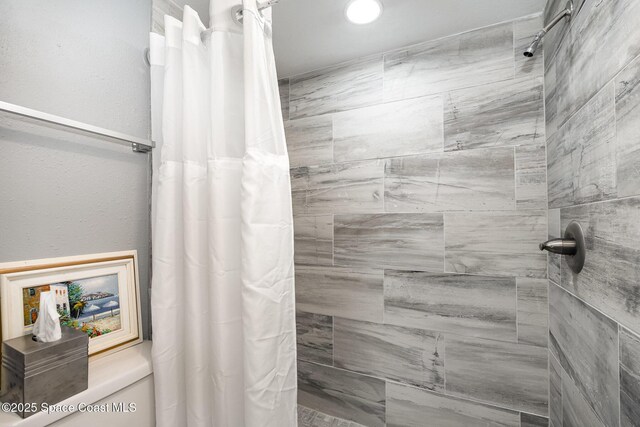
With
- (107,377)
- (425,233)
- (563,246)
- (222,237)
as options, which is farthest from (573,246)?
(107,377)

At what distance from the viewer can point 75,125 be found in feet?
2.59

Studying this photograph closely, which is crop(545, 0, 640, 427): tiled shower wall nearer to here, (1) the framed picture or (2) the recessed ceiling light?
(2) the recessed ceiling light

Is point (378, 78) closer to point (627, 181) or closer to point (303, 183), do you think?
point (303, 183)

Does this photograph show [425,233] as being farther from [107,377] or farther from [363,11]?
[107,377]

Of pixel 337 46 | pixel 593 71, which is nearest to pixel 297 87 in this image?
pixel 337 46

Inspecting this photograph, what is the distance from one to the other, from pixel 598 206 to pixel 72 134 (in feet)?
4.99

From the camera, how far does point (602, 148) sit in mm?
729

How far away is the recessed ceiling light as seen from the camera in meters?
1.13

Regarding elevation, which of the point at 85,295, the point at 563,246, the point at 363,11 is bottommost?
the point at 85,295

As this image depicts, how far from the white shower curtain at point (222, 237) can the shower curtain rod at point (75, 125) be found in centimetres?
9

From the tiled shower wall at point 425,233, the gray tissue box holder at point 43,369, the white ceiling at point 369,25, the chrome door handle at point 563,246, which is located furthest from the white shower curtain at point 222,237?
the chrome door handle at point 563,246

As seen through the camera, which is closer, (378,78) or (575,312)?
(575,312)

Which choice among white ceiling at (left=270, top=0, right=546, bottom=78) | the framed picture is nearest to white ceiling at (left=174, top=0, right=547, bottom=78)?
white ceiling at (left=270, top=0, right=546, bottom=78)

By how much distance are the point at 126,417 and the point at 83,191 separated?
70cm
